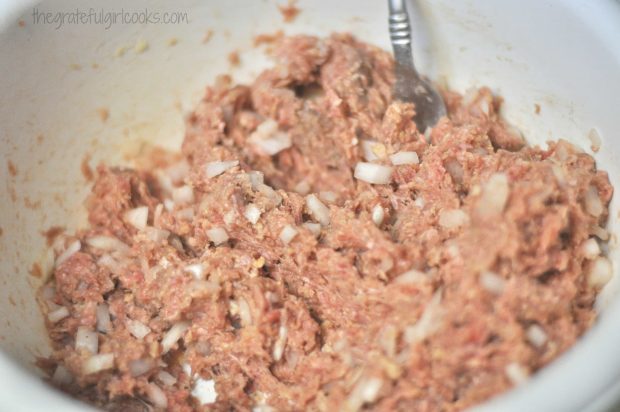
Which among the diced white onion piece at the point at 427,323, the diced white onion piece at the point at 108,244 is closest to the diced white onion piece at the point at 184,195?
the diced white onion piece at the point at 108,244

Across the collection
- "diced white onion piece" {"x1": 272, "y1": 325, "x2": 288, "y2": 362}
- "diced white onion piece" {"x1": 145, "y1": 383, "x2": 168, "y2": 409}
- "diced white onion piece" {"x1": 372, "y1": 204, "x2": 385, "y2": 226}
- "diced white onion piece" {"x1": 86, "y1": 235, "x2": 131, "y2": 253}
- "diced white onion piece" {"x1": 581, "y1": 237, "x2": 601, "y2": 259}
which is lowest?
"diced white onion piece" {"x1": 145, "y1": 383, "x2": 168, "y2": 409}

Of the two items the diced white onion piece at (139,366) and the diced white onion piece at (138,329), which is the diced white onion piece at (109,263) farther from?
the diced white onion piece at (139,366)

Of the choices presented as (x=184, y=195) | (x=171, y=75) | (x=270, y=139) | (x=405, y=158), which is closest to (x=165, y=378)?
(x=184, y=195)

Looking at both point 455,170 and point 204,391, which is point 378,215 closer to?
point 455,170

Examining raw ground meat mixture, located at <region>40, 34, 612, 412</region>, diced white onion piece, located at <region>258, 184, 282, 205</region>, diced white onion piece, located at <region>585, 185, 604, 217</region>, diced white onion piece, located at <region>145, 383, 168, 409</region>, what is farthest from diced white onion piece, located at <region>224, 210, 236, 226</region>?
diced white onion piece, located at <region>585, 185, 604, 217</region>

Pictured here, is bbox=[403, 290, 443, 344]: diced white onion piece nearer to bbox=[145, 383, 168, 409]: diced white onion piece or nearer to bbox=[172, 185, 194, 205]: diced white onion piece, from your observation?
bbox=[145, 383, 168, 409]: diced white onion piece

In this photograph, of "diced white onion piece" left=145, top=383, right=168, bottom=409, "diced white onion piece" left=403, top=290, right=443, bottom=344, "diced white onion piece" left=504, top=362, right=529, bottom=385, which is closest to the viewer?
"diced white onion piece" left=504, top=362, right=529, bottom=385
